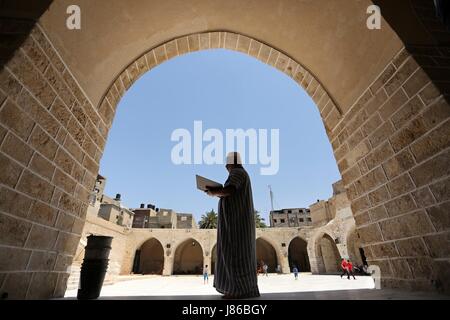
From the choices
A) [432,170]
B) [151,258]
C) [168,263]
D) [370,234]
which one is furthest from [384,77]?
[151,258]

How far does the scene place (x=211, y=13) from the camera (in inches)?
141

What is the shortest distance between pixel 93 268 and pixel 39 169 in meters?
1.15

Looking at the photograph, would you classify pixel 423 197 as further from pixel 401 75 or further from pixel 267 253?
pixel 267 253

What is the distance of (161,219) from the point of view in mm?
35438

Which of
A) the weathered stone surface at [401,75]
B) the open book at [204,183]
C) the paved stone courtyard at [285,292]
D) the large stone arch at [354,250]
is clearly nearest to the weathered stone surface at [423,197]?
the paved stone courtyard at [285,292]

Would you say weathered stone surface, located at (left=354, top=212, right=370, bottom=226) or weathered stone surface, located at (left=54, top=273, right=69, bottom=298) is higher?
weathered stone surface, located at (left=354, top=212, right=370, bottom=226)

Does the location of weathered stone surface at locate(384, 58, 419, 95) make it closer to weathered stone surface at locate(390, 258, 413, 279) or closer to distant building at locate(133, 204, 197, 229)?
weathered stone surface at locate(390, 258, 413, 279)

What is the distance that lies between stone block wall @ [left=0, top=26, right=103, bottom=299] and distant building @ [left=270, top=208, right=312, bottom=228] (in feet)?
143

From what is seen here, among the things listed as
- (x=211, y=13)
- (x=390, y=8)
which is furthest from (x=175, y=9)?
(x=390, y=8)

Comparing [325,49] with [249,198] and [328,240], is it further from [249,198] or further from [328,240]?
[328,240]

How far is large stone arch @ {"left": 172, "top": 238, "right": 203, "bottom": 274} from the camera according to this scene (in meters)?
28.1

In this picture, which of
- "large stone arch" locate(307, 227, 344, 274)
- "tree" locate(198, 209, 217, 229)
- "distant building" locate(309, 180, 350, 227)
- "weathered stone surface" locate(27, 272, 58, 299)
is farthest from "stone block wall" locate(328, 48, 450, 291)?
"tree" locate(198, 209, 217, 229)

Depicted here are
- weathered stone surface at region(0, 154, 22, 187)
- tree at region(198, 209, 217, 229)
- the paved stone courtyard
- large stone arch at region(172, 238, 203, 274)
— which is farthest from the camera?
tree at region(198, 209, 217, 229)

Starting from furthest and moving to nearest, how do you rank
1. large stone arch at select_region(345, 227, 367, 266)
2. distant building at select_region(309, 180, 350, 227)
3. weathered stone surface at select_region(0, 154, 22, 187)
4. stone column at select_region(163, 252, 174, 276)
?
distant building at select_region(309, 180, 350, 227) → stone column at select_region(163, 252, 174, 276) → large stone arch at select_region(345, 227, 367, 266) → weathered stone surface at select_region(0, 154, 22, 187)
